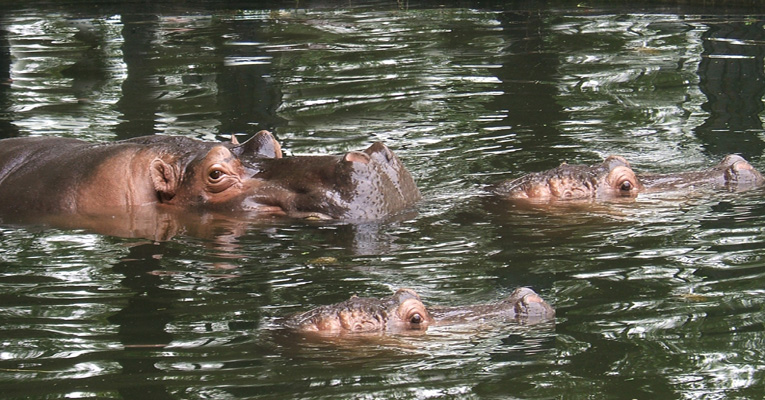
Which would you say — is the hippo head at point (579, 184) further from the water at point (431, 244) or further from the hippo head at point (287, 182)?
the hippo head at point (287, 182)

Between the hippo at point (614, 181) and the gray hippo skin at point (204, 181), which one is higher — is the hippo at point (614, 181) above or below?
below

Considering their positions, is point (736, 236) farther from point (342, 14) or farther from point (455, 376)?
point (342, 14)

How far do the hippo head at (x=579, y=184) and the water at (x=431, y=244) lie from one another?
0.20 meters

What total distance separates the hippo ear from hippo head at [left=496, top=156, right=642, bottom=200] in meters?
2.03

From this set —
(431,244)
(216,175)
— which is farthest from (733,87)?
(216,175)

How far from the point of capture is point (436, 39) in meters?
13.8

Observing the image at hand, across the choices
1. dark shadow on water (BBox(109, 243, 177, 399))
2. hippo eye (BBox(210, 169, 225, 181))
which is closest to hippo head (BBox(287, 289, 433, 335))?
dark shadow on water (BBox(109, 243, 177, 399))

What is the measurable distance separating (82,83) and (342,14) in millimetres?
5729

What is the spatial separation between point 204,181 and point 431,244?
4.66 feet

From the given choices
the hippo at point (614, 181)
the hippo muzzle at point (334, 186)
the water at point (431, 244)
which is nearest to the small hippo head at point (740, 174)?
the hippo at point (614, 181)

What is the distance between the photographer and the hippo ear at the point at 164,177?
685cm

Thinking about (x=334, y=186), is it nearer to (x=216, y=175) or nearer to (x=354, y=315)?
(x=216, y=175)

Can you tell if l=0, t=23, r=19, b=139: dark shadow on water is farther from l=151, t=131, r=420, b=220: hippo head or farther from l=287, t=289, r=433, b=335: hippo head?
l=287, t=289, r=433, b=335: hippo head

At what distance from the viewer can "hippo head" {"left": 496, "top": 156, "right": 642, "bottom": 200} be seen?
734 centimetres
